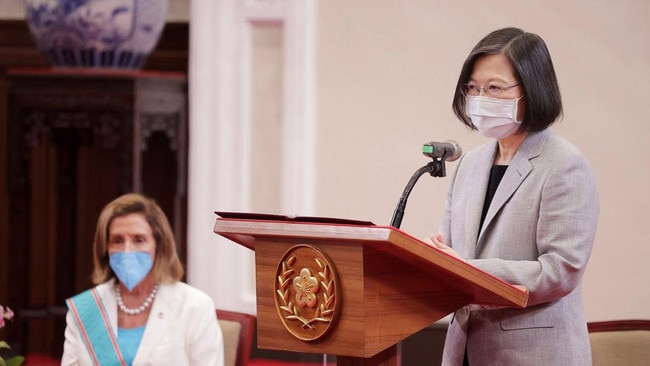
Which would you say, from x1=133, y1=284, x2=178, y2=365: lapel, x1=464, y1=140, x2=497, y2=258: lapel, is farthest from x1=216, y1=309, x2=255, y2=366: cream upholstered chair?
x1=464, y1=140, x2=497, y2=258: lapel

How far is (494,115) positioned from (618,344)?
1.31 m

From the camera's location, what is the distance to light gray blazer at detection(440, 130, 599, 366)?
2180 mm

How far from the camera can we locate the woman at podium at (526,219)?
2189 millimetres

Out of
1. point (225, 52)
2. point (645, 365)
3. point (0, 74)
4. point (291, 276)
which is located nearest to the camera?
point (291, 276)

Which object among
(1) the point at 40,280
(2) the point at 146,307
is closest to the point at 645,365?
(2) the point at 146,307

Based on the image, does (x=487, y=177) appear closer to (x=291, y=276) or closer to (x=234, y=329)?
(x=291, y=276)

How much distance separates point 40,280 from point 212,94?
1657 mm

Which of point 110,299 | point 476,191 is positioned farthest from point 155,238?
point 476,191

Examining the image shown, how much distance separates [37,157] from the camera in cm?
572

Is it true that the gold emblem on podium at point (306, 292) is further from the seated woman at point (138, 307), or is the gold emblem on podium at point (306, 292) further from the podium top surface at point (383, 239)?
the seated woman at point (138, 307)

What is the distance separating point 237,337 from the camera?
3.44 m

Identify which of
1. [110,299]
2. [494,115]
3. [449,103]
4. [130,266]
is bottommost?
[110,299]

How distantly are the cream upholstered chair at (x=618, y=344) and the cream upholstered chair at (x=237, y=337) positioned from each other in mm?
1116

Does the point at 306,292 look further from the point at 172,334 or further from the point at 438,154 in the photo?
the point at 172,334
